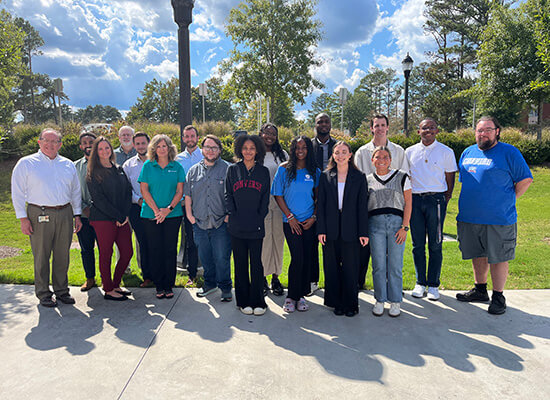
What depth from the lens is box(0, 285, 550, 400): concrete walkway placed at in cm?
280

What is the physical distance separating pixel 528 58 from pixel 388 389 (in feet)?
74.2

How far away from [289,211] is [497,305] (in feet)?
8.45

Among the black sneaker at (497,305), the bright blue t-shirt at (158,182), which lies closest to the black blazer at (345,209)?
the black sneaker at (497,305)

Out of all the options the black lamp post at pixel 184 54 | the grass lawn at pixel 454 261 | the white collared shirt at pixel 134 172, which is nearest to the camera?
the white collared shirt at pixel 134 172

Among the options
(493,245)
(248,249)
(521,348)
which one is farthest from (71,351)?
(493,245)

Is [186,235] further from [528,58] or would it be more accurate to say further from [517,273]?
[528,58]

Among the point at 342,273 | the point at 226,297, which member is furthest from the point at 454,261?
the point at 226,297

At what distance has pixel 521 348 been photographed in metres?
3.39

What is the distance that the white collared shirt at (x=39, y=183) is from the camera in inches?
166

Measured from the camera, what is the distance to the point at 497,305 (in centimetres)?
417

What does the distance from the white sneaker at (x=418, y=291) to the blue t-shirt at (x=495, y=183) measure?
3.34ft

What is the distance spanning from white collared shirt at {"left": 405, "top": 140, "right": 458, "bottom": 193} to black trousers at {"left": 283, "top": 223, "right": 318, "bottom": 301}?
149 cm

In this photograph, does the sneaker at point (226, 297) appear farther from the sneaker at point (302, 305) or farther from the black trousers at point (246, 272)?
the sneaker at point (302, 305)

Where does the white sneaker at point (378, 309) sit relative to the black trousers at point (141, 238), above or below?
below
